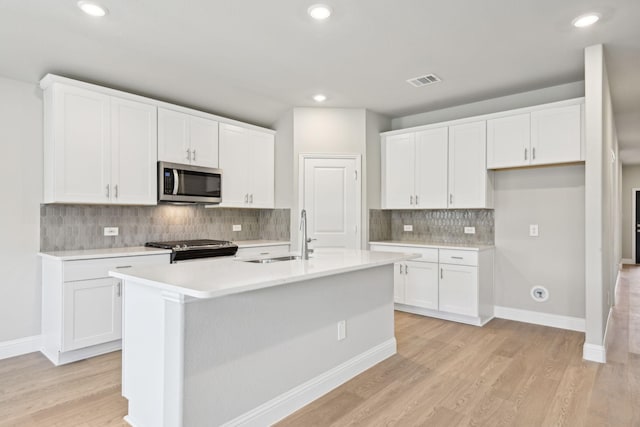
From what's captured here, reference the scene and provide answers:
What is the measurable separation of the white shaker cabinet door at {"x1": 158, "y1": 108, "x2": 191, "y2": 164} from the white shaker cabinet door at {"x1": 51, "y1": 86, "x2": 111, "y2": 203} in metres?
0.49

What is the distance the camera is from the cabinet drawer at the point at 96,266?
9.81 ft

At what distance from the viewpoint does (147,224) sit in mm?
4016

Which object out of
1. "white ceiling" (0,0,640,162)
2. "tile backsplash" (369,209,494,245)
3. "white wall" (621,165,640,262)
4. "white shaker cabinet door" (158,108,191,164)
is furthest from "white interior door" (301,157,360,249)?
"white wall" (621,165,640,262)

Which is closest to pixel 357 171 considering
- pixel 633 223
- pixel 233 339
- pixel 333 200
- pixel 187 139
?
pixel 333 200

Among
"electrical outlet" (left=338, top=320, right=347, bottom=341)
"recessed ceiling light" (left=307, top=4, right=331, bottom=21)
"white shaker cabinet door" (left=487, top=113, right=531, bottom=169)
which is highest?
"recessed ceiling light" (left=307, top=4, right=331, bottom=21)

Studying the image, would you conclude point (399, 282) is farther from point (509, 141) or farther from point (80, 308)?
point (80, 308)

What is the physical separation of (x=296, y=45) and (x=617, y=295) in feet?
19.7

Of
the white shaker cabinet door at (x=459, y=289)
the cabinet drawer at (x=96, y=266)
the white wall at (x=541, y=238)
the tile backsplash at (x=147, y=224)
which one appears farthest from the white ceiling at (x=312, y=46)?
the white shaker cabinet door at (x=459, y=289)

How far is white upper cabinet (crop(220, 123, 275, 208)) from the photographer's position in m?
4.41

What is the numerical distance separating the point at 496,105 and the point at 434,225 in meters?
1.60

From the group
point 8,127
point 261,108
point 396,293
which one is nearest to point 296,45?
point 261,108

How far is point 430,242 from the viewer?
15.9ft

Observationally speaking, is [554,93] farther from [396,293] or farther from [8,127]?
[8,127]

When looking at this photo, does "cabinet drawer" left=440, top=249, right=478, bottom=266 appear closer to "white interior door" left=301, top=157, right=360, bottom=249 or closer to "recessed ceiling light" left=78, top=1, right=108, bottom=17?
"white interior door" left=301, top=157, right=360, bottom=249
